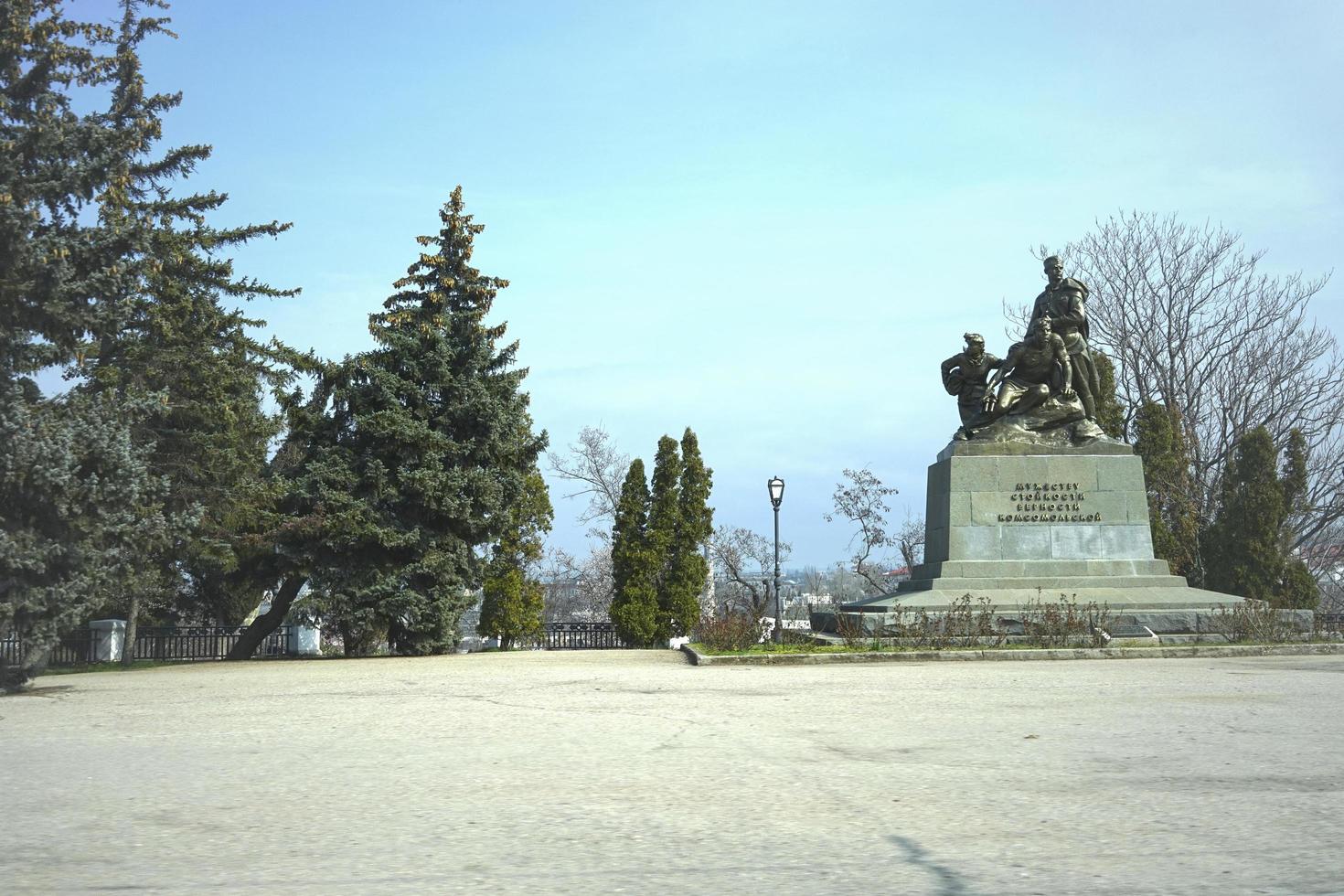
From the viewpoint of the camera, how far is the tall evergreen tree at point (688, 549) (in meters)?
33.4

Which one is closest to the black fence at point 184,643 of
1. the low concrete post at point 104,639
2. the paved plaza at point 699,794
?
the low concrete post at point 104,639

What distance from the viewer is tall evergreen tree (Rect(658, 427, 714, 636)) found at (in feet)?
110

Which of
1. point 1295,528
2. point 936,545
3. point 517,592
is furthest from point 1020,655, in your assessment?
point 1295,528

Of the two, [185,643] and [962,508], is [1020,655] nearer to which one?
[962,508]

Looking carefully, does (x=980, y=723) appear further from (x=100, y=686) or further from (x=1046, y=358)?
(x=1046, y=358)

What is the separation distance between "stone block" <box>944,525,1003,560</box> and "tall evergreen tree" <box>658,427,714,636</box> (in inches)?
519

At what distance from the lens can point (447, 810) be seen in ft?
19.1

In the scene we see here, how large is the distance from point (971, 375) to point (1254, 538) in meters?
15.5

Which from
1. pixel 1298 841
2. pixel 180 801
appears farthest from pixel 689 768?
pixel 1298 841

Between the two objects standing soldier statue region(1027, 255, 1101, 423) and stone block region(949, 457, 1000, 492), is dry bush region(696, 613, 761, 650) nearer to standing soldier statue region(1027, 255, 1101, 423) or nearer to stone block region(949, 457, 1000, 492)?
stone block region(949, 457, 1000, 492)

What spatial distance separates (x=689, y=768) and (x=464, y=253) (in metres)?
23.6

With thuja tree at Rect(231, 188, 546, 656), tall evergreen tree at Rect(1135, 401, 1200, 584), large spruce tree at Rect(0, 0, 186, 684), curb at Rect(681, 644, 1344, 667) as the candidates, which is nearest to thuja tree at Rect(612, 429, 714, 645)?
thuja tree at Rect(231, 188, 546, 656)

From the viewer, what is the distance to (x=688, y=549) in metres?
33.9

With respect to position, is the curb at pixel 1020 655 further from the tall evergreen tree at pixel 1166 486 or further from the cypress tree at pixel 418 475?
the tall evergreen tree at pixel 1166 486
